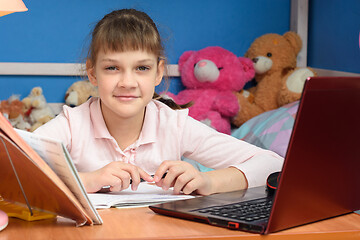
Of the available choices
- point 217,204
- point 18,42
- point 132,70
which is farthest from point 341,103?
point 18,42

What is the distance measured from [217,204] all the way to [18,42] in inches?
72.5

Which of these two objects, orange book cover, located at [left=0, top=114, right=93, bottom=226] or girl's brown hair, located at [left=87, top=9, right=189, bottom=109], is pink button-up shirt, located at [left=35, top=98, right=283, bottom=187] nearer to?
girl's brown hair, located at [left=87, top=9, right=189, bottom=109]

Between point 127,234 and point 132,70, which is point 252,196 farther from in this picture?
point 132,70

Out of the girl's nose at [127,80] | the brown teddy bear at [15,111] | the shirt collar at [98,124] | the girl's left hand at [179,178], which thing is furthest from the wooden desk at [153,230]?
the brown teddy bear at [15,111]

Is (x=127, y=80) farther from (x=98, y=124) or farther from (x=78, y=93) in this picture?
(x=78, y=93)

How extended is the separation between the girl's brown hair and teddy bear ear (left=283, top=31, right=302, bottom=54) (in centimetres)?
137

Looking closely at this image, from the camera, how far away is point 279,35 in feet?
8.21

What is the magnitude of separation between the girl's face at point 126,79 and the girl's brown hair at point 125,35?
16mm

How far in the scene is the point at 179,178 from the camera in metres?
0.87

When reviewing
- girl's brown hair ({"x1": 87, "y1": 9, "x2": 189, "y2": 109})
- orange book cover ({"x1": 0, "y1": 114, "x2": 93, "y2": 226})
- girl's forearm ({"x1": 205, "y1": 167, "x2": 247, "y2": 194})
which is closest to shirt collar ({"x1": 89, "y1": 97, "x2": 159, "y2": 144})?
girl's brown hair ({"x1": 87, "y1": 9, "x2": 189, "y2": 109})

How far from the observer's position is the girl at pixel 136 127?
104cm

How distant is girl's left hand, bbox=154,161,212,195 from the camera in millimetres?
872

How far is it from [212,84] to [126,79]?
1.35 meters

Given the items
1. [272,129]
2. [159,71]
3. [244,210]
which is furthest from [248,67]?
[244,210]
